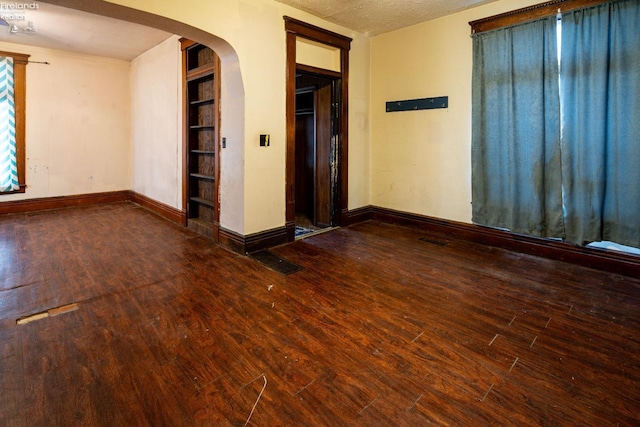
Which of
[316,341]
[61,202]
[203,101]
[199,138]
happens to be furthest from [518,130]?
[61,202]

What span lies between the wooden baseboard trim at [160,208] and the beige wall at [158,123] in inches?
3.2

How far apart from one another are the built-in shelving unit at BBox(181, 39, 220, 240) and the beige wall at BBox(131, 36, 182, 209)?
0.24m

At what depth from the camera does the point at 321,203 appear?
198 inches

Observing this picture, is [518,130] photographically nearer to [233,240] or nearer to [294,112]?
[294,112]

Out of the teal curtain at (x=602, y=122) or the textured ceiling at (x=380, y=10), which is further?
the textured ceiling at (x=380, y=10)

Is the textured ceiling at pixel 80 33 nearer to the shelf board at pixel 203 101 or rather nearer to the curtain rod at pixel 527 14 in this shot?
the shelf board at pixel 203 101

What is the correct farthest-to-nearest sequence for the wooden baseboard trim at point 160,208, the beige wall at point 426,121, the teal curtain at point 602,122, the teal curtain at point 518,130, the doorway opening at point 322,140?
the wooden baseboard trim at point 160,208 → the doorway opening at point 322,140 → the beige wall at point 426,121 → the teal curtain at point 518,130 → the teal curtain at point 602,122

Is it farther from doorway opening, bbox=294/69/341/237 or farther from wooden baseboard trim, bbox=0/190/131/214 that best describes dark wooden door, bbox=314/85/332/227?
wooden baseboard trim, bbox=0/190/131/214

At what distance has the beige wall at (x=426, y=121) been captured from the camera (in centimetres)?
407

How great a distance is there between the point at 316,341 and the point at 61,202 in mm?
6096

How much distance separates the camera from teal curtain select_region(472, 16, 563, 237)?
3.37 meters

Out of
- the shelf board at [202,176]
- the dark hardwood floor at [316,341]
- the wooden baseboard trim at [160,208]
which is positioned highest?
the shelf board at [202,176]

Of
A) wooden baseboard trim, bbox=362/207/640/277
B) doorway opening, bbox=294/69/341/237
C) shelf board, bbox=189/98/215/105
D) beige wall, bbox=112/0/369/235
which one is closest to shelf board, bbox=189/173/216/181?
beige wall, bbox=112/0/369/235

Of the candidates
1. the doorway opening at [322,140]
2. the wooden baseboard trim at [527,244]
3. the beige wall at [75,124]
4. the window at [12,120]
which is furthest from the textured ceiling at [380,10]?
the window at [12,120]
